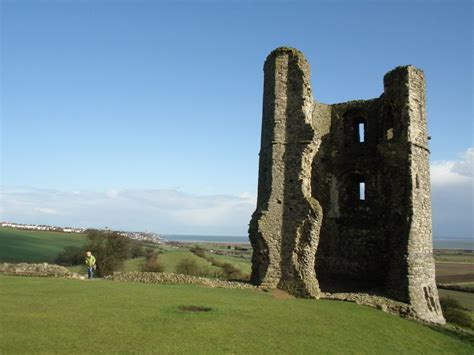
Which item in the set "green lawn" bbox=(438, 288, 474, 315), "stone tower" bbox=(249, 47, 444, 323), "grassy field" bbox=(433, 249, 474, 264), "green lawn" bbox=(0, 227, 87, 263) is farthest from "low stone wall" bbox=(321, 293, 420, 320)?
"grassy field" bbox=(433, 249, 474, 264)

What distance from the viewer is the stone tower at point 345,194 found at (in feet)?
55.3

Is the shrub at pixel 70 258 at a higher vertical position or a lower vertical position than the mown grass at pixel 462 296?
higher

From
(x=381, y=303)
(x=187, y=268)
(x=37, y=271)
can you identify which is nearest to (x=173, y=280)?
(x=37, y=271)

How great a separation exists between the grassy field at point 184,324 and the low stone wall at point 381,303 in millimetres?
999

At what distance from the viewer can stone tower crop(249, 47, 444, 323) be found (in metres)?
16.9

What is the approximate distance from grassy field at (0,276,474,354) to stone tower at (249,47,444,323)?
309cm

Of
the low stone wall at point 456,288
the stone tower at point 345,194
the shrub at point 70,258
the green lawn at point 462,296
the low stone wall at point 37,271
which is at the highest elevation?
the stone tower at point 345,194

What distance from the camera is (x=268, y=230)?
55.9 feet

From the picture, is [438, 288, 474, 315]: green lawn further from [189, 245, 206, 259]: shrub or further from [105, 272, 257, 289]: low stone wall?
[189, 245, 206, 259]: shrub

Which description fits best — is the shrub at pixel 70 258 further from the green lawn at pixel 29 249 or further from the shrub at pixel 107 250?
the shrub at pixel 107 250

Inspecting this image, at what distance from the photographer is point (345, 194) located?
22.0 metres

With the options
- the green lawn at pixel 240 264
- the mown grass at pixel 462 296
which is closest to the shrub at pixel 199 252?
the green lawn at pixel 240 264

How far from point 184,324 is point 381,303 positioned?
8714 millimetres

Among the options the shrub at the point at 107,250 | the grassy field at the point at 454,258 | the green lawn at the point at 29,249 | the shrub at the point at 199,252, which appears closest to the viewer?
the shrub at the point at 107,250
